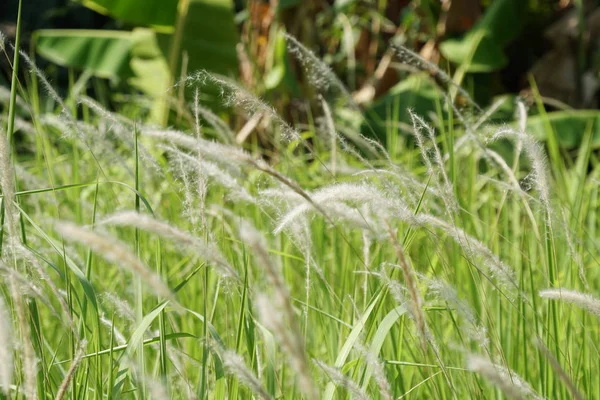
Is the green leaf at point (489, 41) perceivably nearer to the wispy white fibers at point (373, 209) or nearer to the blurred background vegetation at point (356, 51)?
the blurred background vegetation at point (356, 51)

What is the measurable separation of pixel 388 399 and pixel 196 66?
341cm

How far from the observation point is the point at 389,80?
166 inches

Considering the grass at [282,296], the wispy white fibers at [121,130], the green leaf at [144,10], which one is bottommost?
the grass at [282,296]

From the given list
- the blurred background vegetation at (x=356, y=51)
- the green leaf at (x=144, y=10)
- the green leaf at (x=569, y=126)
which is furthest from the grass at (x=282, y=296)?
the green leaf at (x=144, y=10)

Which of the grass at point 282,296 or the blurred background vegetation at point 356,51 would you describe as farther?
the blurred background vegetation at point 356,51

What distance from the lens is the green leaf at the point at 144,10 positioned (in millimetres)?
3596

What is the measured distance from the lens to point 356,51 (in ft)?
15.0

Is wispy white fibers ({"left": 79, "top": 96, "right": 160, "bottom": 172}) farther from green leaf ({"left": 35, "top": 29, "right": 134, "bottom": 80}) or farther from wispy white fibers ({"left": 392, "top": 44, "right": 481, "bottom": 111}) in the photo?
green leaf ({"left": 35, "top": 29, "right": 134, "bottom": 80})

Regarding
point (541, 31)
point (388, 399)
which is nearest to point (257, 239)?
point (388, 399)

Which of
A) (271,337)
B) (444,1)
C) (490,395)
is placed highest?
(444,1)

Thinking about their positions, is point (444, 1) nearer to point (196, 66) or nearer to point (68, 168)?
point (196, 66)

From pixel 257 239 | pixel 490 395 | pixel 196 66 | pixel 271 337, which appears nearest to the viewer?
pixel 257 239

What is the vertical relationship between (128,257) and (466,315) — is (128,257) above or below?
above

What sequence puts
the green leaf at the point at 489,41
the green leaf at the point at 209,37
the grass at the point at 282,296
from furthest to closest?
1. the green leaf at the point at 209,37
2. the green leaf at the point at 489,41
3. the grass at the point at 282,296
